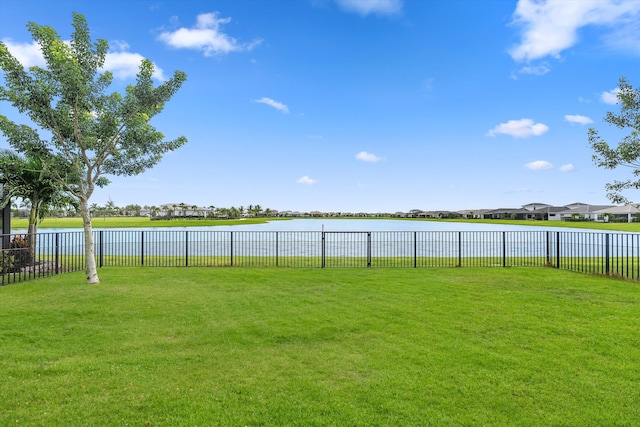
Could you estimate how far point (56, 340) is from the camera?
5.03 metres

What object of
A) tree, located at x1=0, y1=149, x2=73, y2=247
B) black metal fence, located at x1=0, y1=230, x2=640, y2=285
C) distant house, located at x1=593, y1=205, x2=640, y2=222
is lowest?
black metal fence, located at x1=0, y1=230, x2=640, y2=285

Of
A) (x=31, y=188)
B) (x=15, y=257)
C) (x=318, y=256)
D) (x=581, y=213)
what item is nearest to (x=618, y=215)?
(x=581, y=213)

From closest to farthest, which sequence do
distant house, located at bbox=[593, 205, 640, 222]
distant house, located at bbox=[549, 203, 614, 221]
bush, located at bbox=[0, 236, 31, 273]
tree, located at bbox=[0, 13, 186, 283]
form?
tree, located at bbox=[0, 13, 186, 283] < bush, located at bbox=[0, 236, 31, 273] < distant house, located at bbox=[593, 205, 640, 222] < distant house, located at bbox=[549, 203, 614, 221]

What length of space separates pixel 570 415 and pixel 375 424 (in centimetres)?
179

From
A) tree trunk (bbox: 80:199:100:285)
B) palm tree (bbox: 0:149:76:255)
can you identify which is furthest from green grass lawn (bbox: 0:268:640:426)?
palm tree (bbox: 0:149:76:255)

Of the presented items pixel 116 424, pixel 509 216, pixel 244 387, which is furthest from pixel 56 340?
pixel 509 216

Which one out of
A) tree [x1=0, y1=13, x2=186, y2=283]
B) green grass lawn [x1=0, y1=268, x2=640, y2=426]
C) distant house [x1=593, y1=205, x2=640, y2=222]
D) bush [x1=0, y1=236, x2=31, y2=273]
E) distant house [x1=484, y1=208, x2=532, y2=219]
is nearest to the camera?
green grass lawn [x1=0, y1=268, x2=640, y2=426]

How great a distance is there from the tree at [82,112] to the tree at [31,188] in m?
2.37

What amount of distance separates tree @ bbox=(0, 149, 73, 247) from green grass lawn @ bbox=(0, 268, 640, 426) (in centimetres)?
541

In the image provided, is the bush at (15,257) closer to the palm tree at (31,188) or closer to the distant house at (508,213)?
the palm tree at (31,188)

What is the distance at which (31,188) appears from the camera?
12.3 metres

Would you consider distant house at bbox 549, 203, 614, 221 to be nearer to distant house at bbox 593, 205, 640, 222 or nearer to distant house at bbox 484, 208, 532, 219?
distant house at bbox 593, 205, 640, 222

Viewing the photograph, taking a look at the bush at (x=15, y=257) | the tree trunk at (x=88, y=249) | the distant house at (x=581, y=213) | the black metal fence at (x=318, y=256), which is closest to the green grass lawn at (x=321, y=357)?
the tree trunk at (x=88, y=249)

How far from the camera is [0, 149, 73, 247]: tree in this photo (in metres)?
11.3
